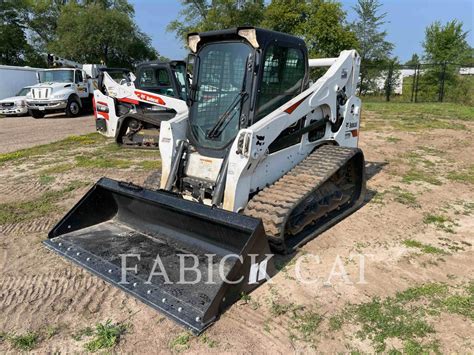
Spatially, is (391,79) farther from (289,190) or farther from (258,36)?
(289,190)

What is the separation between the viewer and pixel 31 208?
17.8ft

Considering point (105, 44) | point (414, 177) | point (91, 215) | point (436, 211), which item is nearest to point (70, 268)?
point (91, 215)

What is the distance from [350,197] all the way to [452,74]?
68.6 ft

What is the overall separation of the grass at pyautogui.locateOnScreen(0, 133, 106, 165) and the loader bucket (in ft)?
17.5

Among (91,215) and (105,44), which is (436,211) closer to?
(91,215)

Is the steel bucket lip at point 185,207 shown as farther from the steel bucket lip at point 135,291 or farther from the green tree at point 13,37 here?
the green tree at point 13,37

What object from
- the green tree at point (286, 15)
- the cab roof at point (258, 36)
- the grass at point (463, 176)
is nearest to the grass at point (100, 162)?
the cab roof at point (258, 36)

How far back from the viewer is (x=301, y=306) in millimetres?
3146

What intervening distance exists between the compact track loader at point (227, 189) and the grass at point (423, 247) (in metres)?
0.83

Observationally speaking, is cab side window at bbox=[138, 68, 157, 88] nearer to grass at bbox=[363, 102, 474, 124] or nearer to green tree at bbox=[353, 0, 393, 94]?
grass at bbox=[363, 102, 474, 124]

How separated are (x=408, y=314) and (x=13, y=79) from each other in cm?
2322

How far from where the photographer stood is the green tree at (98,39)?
34344 millimetres

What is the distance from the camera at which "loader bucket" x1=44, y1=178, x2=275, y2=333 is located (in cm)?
311

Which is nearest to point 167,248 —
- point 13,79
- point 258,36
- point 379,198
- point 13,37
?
point 258,36
